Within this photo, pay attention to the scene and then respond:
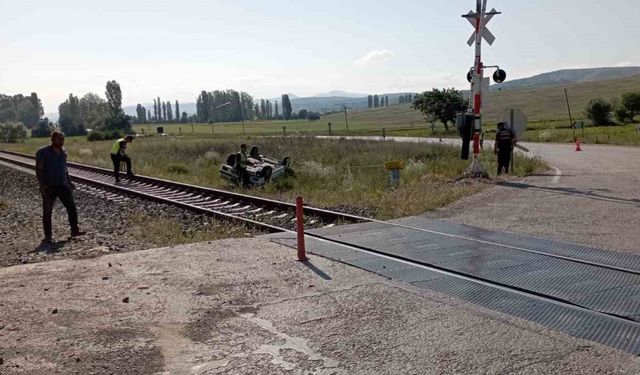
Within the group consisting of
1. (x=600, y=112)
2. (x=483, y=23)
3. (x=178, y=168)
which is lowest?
(x=178, y=168)

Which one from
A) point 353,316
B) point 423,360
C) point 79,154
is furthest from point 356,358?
point 79,154

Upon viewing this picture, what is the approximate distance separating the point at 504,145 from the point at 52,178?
503 inches

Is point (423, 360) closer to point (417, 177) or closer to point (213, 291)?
point (213, 291)

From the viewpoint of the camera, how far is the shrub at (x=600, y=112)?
73294 millimetres

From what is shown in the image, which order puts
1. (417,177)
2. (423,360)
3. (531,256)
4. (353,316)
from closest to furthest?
(423,360) < (353,316) < (531,256) < (417,177)

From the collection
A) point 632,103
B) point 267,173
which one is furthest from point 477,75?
point 632,103

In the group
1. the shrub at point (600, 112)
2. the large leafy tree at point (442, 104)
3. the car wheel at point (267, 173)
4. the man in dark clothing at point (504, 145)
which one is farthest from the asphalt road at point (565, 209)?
the shrub at point (600, 112)

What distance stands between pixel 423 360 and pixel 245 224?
7.80 metres

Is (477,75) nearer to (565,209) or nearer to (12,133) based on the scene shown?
(565,209)

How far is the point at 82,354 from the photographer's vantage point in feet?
18.0

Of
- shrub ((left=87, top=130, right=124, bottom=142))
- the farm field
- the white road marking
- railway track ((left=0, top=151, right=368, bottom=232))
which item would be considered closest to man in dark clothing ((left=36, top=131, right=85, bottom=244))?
railway track ((left=0, top=151, right=368, bottom=232))

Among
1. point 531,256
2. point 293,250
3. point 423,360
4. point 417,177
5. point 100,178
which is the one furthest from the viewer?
point 100,178

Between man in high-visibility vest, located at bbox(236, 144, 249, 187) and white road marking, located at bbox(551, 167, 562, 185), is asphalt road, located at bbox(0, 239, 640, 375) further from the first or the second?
man in high-visibility vest, located at bbox(236, 144, 249, 187)

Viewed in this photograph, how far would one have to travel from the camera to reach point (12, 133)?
9906 cm
